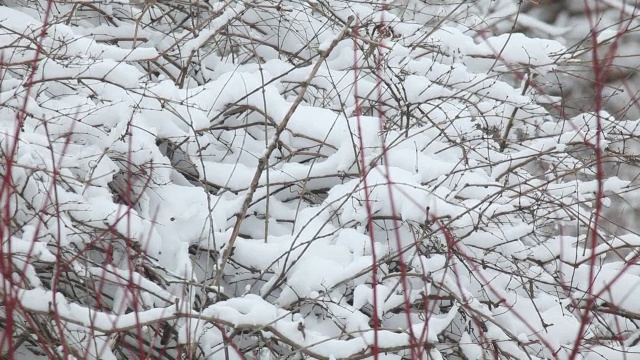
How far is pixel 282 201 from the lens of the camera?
2.98 meters

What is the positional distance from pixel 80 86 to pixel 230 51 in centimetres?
87

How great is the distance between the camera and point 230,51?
3453 millimetres

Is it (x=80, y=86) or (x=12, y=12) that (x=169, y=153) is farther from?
(x=12, y=12)

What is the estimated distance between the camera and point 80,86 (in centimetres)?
274

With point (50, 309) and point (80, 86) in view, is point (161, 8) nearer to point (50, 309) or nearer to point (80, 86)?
point (80, 86)

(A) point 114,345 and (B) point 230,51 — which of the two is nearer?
Answer: (A) point 114,345

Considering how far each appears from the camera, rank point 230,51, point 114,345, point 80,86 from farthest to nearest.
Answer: point 230,51
point 80,86
point 114,345

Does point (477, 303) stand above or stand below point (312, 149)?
below

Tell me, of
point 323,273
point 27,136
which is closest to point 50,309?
point 27,136

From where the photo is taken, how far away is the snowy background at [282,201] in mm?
2195

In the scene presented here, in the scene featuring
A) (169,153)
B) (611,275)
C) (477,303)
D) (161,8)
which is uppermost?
(161,8)

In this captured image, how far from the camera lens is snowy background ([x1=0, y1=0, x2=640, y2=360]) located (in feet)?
7.20

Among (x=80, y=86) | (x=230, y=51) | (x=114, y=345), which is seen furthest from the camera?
(x=230, y=51)

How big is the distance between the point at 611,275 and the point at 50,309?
71.9 inches
